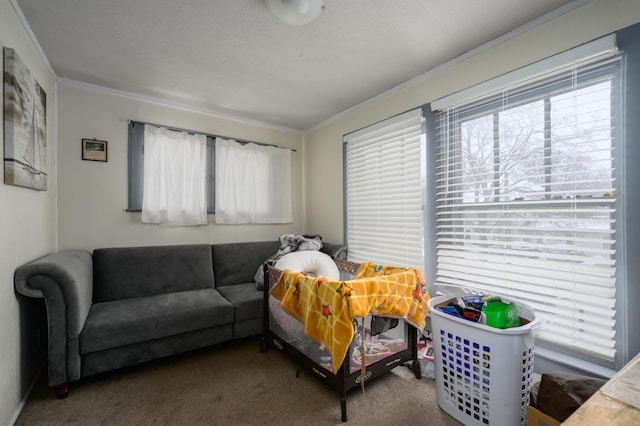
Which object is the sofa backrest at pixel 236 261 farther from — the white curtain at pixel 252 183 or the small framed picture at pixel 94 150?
the small framed picture at pixel 94 150

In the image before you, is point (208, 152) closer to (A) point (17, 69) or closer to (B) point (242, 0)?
(A) point (17, 69)

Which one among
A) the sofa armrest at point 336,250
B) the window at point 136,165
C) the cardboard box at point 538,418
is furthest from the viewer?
the sofa armrest at point 336,250

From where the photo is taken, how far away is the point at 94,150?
2.65 meters

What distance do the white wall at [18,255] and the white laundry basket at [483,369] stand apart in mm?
2396

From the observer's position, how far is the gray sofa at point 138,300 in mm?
1770

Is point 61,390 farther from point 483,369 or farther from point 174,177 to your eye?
point 483,369

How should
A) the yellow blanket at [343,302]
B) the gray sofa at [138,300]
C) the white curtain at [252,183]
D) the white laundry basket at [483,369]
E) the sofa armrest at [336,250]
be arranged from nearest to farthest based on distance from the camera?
the white laundry basket at [483,369]
the yellow blanket at [343,302]
the gray sofa at [138,300]
the sofa armrest at [336,250]
the white curtain at [252,183]

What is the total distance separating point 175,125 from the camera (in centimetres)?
304

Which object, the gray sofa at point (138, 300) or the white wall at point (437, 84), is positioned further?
the gray sofa at point (138, 300)

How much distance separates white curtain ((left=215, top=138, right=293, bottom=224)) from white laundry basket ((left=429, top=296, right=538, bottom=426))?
8.14 feet

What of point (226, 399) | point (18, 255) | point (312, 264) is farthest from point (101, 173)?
point (226, 399)

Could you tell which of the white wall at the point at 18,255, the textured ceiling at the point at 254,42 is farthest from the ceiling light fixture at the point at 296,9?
the white wall at the point at 18,255

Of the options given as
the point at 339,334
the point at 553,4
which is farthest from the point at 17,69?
the point at 553,4

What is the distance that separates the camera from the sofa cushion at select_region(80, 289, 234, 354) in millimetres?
1916
